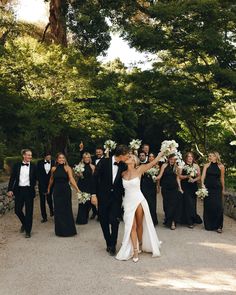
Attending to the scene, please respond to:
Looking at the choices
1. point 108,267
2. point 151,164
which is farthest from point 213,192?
point 108,267

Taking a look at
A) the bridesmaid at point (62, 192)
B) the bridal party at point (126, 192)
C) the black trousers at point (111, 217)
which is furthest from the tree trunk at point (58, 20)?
the black trousers at point (111, 217)

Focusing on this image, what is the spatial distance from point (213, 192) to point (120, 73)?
8.89 meters

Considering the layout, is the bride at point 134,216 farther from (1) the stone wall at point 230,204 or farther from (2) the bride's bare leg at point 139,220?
(1) the stone wall at point 230,204

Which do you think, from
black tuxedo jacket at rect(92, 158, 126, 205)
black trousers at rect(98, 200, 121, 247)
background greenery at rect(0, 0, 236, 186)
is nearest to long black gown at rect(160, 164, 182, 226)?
black trousers at rect(98, 200, 121, 247)

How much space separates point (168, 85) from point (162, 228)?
23.7 ft

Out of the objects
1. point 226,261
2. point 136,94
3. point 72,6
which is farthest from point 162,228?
point 72,6

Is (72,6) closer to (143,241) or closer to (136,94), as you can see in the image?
(136,94)

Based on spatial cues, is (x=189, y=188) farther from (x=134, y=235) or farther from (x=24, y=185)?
(x=24, y=185)

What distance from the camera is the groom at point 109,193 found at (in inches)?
292

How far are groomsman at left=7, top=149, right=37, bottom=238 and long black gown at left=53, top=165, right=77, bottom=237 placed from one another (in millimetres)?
553

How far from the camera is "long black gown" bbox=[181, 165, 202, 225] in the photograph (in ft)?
33.9

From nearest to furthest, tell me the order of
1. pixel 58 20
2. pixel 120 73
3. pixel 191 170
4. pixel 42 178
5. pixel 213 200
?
1. pixel 213 200
2. pixel 191 170
3. pixel 42 178
4. pixel 120 73
5. pixel 58 20

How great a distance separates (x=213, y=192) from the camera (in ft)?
32.7

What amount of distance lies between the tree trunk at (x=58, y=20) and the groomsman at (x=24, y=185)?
12.5 m
